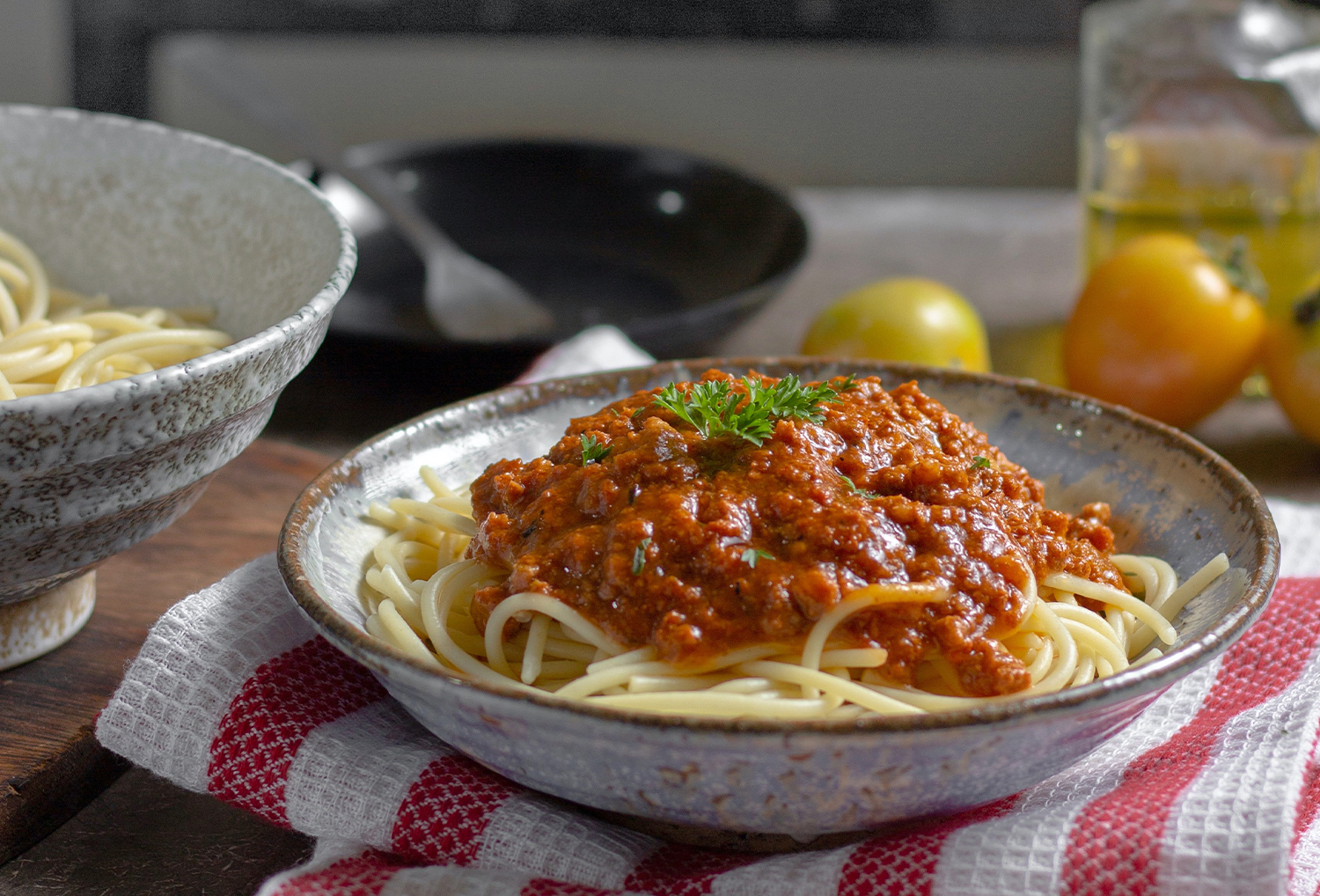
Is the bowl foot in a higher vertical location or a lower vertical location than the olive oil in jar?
lower

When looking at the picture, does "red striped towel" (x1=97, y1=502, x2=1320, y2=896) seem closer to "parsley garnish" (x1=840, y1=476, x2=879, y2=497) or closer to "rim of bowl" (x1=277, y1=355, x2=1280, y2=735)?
"rim of bowl" (x1=277, y1=355, x2=1280, y2=735)

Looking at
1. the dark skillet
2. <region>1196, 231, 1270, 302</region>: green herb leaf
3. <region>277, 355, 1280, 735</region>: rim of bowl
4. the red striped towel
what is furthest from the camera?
the dark skillet

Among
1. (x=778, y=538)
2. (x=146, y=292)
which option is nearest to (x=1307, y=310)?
(x=778, y=538)

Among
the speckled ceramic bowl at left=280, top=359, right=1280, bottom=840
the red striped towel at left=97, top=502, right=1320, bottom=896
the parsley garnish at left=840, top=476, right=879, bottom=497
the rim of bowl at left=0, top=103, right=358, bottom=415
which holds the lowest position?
the red striped towel at left=97, top=502, right=1320, bottom=896

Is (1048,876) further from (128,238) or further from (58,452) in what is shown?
(128,238)

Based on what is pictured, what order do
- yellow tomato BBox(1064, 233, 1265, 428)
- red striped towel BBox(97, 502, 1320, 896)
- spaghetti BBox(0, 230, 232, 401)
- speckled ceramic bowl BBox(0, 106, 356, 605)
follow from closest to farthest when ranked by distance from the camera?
red striped towel BBox(97, 502, 1320, 896) → speckled ceramic bowl BBox(0, 106, 356, 605) → spaghetti BBox(0, 230, 232, 401) → yellow tomato BBox(1064, 233, 1265, 428)

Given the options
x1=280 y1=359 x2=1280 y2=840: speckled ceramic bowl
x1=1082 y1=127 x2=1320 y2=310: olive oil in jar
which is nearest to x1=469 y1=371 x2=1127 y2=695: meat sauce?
x1=280 y1=359 x2=1280 y2=840: speckled ceramic bowl

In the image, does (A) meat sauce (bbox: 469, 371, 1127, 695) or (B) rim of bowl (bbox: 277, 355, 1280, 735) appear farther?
(A) meat sauce (bbox: 469, 371, 1127, 695)
